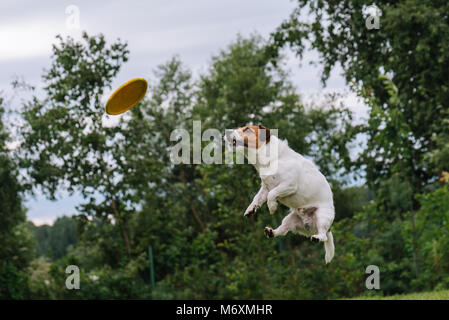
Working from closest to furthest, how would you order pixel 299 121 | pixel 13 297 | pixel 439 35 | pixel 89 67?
pixel 439 35 < pixel 89 67 < pixel 13 297 < pixel 299 121

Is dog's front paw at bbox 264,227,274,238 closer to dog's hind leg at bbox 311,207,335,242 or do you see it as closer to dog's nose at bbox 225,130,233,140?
dog's hind leg at bbox 311,207,335,242

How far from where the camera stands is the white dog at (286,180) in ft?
12.0

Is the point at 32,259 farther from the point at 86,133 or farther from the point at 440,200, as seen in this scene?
the point at 440,200

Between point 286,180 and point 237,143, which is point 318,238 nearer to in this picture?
point 286,180

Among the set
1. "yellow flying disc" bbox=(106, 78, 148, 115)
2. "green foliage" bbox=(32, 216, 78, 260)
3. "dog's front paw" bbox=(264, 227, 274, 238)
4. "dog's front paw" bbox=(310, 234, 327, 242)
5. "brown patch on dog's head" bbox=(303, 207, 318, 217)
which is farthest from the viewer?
"green foliage" bbox=(32, 216, 78, 260)

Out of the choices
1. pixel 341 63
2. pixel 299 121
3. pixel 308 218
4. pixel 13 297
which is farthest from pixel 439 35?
pixel 13 297

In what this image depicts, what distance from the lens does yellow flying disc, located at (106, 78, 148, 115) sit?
4246 mm

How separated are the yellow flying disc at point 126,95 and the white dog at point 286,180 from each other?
925 millimetres

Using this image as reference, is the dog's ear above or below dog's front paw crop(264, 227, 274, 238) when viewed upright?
above

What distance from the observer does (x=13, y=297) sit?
15.4m

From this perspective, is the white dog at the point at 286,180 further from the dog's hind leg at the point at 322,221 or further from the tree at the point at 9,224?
the tree at the point at 9,224

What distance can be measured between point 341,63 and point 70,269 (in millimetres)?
8603

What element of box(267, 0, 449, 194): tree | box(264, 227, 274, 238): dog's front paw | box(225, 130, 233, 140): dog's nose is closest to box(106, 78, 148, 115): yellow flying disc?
box(225, 130, 233, 140): dog's nose
